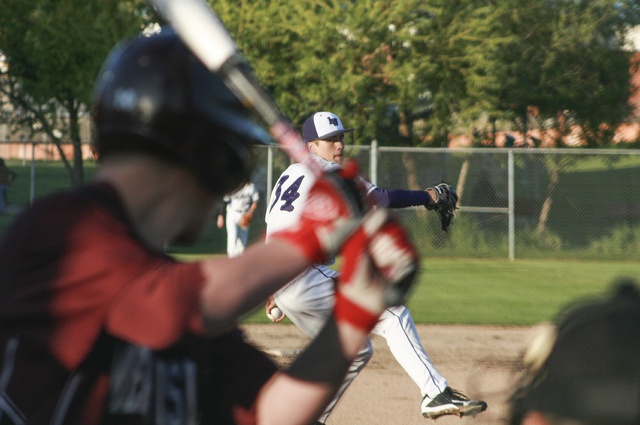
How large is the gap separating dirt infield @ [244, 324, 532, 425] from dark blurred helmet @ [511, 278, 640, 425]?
10.4 ft

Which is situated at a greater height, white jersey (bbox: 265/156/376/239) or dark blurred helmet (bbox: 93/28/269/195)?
dark blurred helmet (bbox: 93/28/269/195)

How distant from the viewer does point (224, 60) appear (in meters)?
1.89

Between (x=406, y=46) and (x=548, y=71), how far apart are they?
195 inches

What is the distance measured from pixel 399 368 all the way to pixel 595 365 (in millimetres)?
7227

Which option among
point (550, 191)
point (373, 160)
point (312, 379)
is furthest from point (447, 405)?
point (550, 191)

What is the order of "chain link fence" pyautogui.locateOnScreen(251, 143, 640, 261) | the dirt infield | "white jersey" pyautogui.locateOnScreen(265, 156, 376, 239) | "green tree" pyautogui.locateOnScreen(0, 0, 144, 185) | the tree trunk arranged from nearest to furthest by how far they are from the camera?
1. "white jersey" pyautogui.locateOnScreen(265, 156, 376, 239)
2. the dirt infield
3. "chain link fence" pyautogui.locateOnScreen(251, 143, 640, 261)
4. the tree trunk
5. "green tree" pyautogui.locateOnScreen(0, 0, 144, 185)

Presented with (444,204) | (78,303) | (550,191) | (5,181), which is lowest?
(550,191)

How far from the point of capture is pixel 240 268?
5.62 feet

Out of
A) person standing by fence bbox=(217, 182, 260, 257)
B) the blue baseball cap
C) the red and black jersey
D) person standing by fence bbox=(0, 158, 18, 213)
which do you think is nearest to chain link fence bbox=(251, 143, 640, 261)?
person standing by fence bbox=(217, 182, 260, 257)

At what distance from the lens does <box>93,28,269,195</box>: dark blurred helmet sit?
1.84 meters

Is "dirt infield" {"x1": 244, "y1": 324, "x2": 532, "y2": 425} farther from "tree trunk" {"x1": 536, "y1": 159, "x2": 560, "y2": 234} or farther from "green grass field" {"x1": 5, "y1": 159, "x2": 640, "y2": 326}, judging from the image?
"tree trunk" {"x1": 536, "y1": 159, "x2": 560, "y2": 234}

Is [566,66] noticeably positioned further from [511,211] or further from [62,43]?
[62,43]

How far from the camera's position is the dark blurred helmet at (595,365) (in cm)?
166

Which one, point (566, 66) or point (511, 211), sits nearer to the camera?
point (511, 211)
